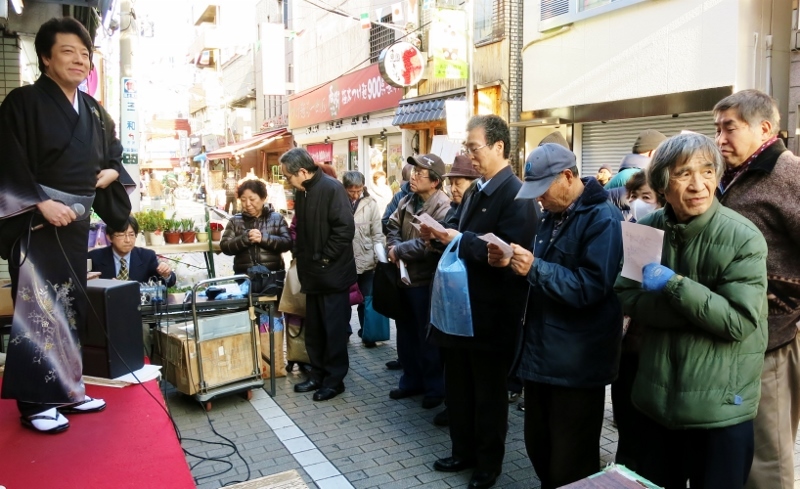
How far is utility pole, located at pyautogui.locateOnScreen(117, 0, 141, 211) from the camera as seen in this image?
7781 mm

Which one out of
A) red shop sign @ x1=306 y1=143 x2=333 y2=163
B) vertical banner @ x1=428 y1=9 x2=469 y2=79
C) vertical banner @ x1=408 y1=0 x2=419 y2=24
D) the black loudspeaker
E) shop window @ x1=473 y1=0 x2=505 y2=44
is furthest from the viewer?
red shop sign @ x1=306 y1=143 x2=333 y2=163

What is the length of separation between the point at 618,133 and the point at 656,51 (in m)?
1.64

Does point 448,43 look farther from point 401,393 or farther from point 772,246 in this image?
point 772,246

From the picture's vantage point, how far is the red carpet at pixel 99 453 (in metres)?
2.86

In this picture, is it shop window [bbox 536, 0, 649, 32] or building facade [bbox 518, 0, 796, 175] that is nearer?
building facade [bbox 518, 0, 796, 175]

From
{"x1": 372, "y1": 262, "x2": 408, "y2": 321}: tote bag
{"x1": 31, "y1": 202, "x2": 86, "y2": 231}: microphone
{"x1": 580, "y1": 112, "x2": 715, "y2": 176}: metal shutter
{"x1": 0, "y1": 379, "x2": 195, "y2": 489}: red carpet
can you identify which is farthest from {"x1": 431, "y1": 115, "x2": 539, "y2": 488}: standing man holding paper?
{"x1": 580, "y1": 112, "x2": 715, "y2": 176}: metal shutter

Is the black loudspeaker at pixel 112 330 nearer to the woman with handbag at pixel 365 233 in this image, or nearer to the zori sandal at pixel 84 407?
the zori sandal at pixel 84 407

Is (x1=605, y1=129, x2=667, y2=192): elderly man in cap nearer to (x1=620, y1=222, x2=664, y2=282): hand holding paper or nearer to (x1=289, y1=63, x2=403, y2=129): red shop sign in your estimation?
(x1=620, y1=222, x2=664, y2=282): hand holding paper

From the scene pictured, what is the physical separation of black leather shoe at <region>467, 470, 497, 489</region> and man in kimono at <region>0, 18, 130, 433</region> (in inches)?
88.5

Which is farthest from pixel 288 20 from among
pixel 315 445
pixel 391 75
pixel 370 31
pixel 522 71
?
pixel 315 445

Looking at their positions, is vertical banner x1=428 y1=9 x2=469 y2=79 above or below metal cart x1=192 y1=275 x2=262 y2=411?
above

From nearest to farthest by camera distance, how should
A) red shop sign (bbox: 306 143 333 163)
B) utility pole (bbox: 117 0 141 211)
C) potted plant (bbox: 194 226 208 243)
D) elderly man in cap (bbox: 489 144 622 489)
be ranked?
elderly man in cap (bbox: 489 144 622 489) < potted plant (bbox: 194 226 208 243) < utility pole (bbox: 117 0 141 211) < red shop sign (bbox: 306 143 333 163)

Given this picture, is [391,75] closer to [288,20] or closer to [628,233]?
[628,233]

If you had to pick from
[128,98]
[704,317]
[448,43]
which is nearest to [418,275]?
[704,317]
